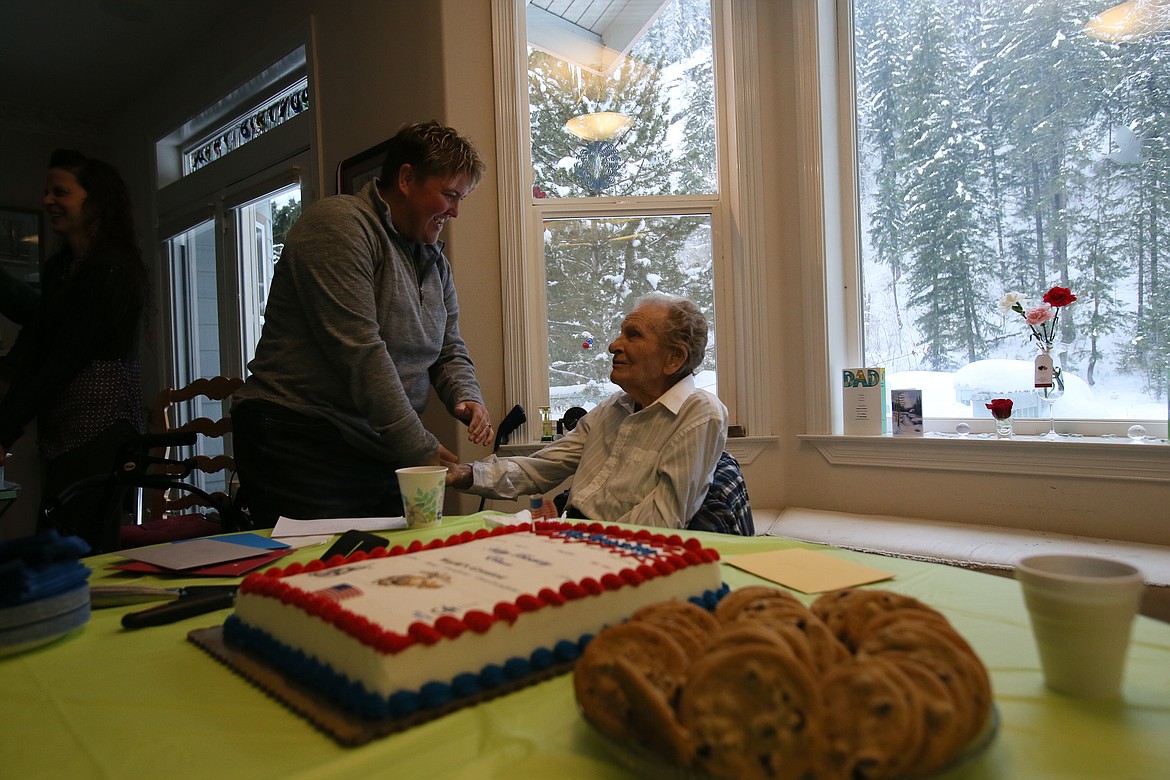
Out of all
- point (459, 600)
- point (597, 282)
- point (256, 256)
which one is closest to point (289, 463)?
point (459, 600)

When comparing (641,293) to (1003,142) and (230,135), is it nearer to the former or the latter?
(1003,142)

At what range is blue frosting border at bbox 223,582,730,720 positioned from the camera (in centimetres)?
55

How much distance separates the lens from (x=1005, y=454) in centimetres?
262

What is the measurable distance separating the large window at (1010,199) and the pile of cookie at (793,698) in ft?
8.80

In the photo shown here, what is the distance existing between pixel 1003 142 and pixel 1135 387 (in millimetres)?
1039

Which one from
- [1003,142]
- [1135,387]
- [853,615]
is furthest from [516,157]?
[853,615]

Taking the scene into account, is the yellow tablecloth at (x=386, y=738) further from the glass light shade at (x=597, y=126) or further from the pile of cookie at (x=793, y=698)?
the glass light shade at (x=597, y=126)

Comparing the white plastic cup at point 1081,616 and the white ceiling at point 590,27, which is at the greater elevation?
the white ceiling at point 590,27

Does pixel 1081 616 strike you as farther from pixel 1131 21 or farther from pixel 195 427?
pixel 195 427

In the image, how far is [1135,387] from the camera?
253cm

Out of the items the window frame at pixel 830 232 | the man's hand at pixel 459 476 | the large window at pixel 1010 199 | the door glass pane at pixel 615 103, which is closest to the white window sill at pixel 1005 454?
the window frame at pixel 830 232

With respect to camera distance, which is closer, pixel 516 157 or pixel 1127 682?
pixel 1127 682

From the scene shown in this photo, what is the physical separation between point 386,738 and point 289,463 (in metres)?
1.40

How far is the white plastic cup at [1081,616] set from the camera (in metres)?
0.53
